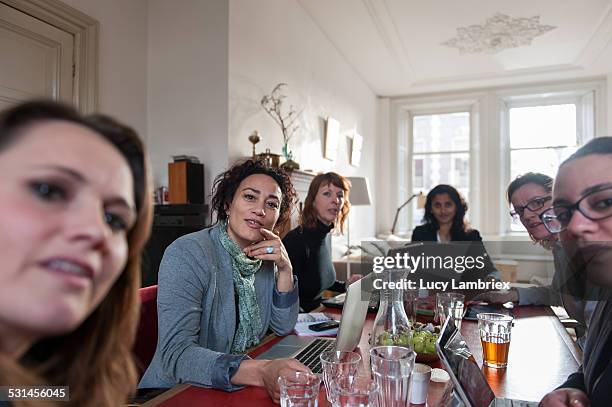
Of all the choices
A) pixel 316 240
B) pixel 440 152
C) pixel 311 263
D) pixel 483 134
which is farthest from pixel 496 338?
pixel 440 152

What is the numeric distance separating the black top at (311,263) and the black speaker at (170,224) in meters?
0.61

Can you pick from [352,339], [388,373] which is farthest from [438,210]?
[388,373]

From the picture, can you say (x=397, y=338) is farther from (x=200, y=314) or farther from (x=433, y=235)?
(x=433, y=235)

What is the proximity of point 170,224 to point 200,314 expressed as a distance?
154 cm

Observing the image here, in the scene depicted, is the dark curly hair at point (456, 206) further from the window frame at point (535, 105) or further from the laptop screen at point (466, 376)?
the window frame at point (535, 105)

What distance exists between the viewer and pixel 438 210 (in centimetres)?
328

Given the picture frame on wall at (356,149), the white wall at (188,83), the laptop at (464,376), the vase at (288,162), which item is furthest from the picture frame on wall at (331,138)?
the laptop at (464,376)

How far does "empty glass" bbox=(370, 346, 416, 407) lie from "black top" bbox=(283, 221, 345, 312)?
161cm

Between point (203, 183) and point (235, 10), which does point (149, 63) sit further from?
point (203, 183)

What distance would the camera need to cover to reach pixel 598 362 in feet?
2.73

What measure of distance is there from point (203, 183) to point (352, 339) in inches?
77.9

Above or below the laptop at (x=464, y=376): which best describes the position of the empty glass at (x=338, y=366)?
below

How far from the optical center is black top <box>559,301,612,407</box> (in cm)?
77

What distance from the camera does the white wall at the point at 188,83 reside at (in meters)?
2.95
